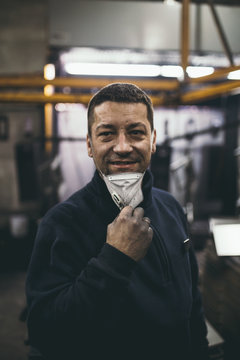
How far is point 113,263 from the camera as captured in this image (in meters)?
0.95

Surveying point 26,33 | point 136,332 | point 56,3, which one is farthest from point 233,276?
point 56,3

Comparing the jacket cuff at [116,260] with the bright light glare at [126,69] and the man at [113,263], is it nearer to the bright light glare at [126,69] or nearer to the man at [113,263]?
the man at [113,263]

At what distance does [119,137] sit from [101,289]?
0.67 meters

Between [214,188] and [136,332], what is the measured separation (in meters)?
6.42

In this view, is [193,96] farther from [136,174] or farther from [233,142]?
[233,142]

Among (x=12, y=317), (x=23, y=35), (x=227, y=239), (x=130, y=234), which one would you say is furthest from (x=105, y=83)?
(x=12, y=317)

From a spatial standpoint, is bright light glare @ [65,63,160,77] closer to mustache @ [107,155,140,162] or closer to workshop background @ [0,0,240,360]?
workshop background @ [0,0,240,360]

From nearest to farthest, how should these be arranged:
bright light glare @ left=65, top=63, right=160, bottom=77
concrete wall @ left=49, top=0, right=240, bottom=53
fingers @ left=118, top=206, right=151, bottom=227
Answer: fingers @ left=118, top=206, right=151, bottom=227 → concrete wall @ left=49, top=0, right=240, bottom=53 → bright light glare @ left=65, top=63, right=160, bottom=77

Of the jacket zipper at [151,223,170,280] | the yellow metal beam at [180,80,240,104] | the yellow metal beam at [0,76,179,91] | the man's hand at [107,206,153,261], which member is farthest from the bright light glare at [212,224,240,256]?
the yellow metal beam at [0,76,179,91]

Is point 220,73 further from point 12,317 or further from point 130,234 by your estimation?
point 12,317

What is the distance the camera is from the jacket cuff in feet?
3.12

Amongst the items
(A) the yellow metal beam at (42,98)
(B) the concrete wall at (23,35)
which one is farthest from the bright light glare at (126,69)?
(A) the yellow metal beam at (42,98)

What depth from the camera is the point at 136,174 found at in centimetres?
124

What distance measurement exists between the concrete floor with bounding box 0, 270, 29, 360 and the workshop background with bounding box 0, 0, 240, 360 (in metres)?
0.02
